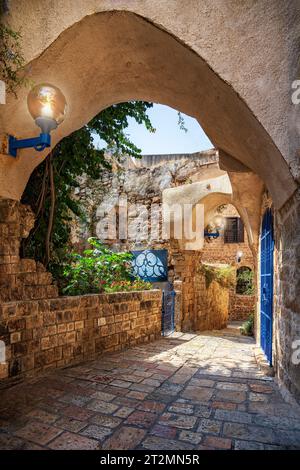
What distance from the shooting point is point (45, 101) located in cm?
247

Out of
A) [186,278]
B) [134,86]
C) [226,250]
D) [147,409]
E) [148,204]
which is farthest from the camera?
[226,250]

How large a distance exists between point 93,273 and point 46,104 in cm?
306

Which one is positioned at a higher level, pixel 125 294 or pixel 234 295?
pixel 125 294

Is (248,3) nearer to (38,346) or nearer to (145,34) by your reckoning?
(145,34)

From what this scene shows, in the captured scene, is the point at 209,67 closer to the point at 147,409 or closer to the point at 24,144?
the point at 24,144

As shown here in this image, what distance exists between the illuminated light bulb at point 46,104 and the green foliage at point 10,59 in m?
0.20

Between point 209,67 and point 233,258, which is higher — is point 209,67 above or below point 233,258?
above

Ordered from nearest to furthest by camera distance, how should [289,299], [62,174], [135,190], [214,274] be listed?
[289,299] → [62,174] → [214,274] → [135,190]

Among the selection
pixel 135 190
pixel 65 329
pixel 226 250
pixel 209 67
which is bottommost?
pixel 65 329

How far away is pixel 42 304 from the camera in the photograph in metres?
3.23

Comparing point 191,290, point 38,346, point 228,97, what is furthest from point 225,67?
point 191,290

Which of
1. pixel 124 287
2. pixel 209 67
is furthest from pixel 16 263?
pixel 209 67

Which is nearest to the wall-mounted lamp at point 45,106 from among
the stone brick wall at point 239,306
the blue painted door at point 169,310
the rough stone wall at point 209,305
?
the blue painted door at point 169,310
